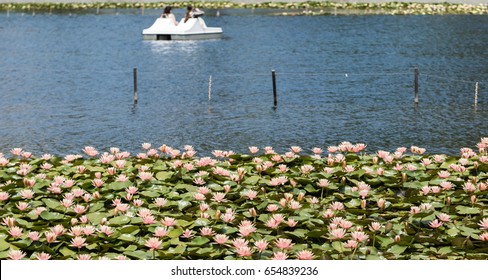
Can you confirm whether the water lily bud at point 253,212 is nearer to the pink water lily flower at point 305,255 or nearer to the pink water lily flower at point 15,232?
the pink water lily flower at point 305,255

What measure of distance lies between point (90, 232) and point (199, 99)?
22036 millimetres

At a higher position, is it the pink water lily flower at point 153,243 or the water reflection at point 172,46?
the pink water lily flower at point 153,243

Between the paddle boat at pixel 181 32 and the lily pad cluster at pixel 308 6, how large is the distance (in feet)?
77.2

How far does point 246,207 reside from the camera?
13523mm

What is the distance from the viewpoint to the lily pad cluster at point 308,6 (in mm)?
80562

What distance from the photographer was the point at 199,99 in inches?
1320

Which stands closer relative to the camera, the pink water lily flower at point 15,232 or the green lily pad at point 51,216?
the pink water lily flower at point 15,232

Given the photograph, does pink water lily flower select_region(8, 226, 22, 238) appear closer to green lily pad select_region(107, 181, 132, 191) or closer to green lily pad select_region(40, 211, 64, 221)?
green lily pad select_region(40, 211, 64, 221)

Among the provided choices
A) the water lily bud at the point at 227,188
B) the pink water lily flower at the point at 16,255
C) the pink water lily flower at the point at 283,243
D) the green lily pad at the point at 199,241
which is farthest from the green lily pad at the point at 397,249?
the pink water lily flower at the point at 16,255

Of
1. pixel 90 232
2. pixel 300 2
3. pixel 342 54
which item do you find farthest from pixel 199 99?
pixel 300 2

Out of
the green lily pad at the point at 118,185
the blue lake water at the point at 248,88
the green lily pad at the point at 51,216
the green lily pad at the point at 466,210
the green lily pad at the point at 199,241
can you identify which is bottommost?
the blue lake water at the point at 248,88

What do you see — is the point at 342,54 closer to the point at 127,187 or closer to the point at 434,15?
the point at 434,15

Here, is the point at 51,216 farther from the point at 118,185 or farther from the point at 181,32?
the point at 181,32

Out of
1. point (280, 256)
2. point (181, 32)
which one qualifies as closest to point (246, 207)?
point (280, 256)
